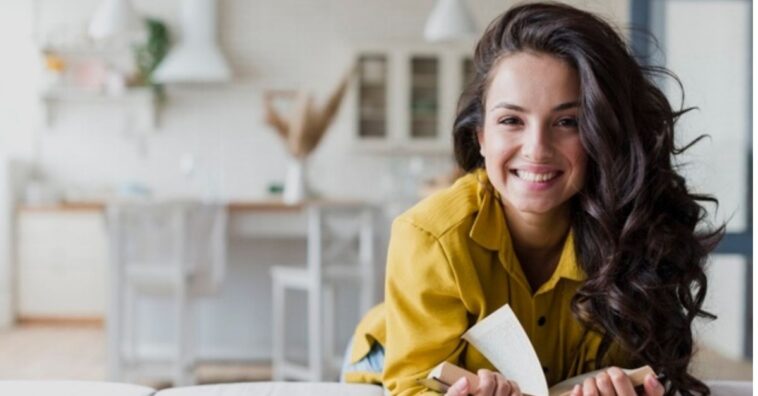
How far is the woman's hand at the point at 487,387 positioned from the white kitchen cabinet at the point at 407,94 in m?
5.66

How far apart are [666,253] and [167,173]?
5864 mm

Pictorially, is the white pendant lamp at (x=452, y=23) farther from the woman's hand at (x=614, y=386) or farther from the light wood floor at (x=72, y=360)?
the woman's hand at (x=614, y=386)

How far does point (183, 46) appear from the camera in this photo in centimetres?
651

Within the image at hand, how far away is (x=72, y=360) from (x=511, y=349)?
4196 mm

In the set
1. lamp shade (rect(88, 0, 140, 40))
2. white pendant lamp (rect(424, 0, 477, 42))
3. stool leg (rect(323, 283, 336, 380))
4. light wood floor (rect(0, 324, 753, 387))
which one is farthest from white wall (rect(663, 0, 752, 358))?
lamp shade (rect(88, 0, 140, 40))

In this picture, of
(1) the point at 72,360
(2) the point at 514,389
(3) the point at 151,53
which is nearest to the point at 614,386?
(2) the point at 514,389

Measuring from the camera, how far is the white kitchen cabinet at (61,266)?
6.41 meters

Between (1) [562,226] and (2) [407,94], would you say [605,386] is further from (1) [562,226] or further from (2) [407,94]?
(2) [407,94]

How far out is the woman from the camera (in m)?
1.21

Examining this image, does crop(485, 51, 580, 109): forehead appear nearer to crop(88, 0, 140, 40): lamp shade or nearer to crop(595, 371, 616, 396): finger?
crop(595, 371, 616, 396): finger

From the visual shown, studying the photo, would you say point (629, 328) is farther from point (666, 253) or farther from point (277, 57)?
point (277, 57)

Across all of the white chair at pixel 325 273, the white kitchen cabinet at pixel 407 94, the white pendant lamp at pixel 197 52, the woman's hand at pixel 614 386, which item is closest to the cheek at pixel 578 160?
the woman's hand at pixel 614 386

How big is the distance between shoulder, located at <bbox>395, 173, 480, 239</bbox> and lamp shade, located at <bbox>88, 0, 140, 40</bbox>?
401 cm

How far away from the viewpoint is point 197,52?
648cm
